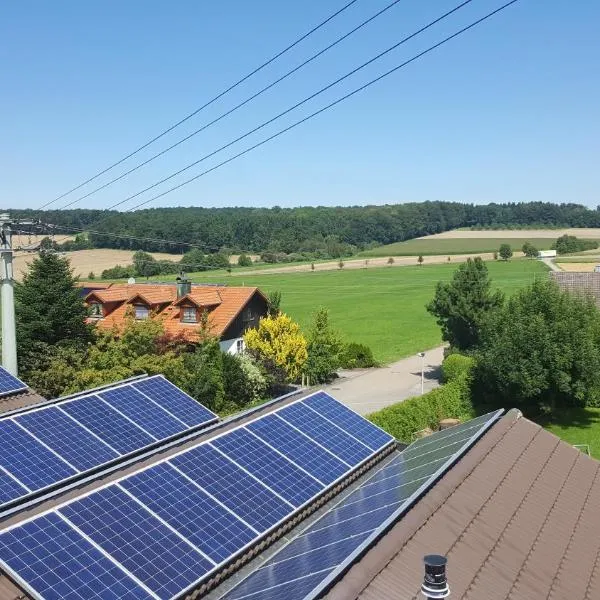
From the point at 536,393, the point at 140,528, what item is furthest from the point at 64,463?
the point at 536,393

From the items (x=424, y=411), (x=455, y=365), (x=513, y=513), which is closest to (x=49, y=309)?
(x=424, y=411)

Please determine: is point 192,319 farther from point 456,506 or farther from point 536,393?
point 456,506

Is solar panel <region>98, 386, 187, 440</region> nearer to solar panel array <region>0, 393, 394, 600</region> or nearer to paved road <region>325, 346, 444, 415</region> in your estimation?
solar panel array <region>0, 393, 394, 600</region>

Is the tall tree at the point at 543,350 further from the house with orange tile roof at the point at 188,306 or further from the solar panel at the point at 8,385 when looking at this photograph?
the solar panel at the point at 8,385

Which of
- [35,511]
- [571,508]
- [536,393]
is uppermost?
[35,511]

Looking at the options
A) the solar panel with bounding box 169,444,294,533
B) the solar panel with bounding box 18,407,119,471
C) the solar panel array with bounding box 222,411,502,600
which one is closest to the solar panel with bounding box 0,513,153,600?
the solar panel array with bounding box 222,411,502,600

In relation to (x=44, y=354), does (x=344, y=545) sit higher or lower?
higher

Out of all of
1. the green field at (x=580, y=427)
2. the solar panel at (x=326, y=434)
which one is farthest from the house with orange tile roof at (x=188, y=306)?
the solar panel at (x=326, y=434)
